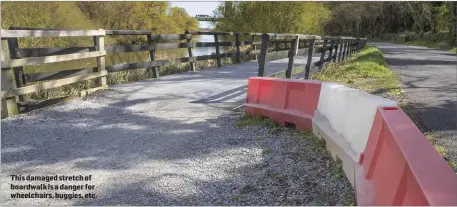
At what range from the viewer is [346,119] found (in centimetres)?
361

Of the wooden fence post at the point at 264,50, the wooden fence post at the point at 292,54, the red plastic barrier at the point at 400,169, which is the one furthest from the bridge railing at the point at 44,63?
the red plastic barrier at the point at 400,169

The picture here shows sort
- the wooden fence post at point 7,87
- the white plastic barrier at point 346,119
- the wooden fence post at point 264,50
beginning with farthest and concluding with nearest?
1. the wooden fence post at point 264,50
2. the wooden fence post at point 7,87
3. the white plastic barrier at point 346,119

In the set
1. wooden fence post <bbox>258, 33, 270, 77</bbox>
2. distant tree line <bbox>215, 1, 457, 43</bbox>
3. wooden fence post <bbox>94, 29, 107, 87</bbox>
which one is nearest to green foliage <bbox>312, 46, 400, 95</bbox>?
wooden fence post <bbox>258, 33, 270, 77</bbox>

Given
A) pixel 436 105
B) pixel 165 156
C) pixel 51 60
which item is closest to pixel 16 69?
pixel 51 60

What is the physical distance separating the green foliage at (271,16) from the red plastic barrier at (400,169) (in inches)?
929

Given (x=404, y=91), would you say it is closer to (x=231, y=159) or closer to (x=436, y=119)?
(x=436, y=119)

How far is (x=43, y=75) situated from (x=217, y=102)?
292 cm

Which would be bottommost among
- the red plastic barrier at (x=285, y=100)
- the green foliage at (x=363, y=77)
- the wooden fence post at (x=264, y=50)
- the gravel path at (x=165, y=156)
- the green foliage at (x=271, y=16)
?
the green foliage at (x=363, y=77)

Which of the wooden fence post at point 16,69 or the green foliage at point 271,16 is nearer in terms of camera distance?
the wooden fence post at point 16,69

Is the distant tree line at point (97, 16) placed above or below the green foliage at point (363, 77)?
above

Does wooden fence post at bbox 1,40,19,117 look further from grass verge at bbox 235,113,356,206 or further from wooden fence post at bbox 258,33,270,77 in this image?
wooden fence post at bbox 258,33,270,77

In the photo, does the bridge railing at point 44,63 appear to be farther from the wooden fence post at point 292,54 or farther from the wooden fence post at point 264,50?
the wooden fence post at point 292,54

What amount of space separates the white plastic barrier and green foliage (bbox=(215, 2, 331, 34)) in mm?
22070

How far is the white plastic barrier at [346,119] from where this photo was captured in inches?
123
